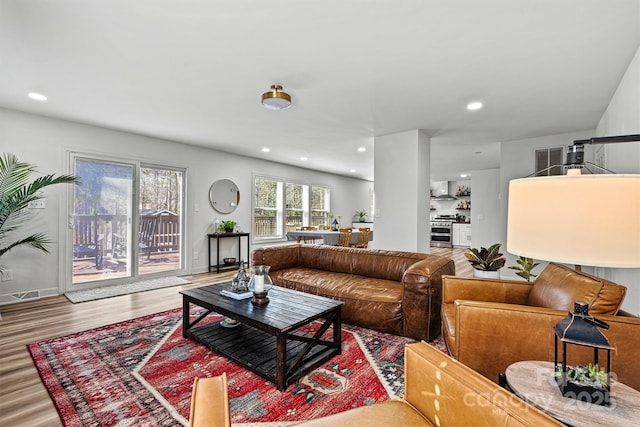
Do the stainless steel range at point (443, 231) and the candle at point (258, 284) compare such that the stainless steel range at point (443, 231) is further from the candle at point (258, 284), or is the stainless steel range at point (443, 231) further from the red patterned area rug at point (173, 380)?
the candle at point (258, 284)

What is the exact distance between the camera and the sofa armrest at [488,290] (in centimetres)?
213

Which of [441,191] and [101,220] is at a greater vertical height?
[441,191]

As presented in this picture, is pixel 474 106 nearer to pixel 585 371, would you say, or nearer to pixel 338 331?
pixel 338 331

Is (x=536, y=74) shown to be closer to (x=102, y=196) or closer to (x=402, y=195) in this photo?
(x=402, y=195)

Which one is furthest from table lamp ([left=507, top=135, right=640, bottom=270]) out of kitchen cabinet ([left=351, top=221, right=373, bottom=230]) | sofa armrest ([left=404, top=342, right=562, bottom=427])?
kitchen cabinet ([left=351, top=221, right=373, bottom=230])

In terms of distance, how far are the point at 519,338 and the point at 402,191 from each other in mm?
3225

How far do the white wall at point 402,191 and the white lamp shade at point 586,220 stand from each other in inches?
140

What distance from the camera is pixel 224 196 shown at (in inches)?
236

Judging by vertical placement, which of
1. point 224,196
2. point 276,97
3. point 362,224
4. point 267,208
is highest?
point 276,97

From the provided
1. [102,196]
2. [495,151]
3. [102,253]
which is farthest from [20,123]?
[495,151]

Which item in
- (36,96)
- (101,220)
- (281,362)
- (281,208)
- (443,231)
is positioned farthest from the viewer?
(443,231)

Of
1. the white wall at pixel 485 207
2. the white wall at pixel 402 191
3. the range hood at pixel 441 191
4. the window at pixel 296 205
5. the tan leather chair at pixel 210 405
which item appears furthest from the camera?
the range hood at pixel 441 191

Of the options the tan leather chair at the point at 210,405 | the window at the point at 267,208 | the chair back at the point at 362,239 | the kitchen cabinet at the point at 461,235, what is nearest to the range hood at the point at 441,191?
the kitchen cabinet at the point at 461,235

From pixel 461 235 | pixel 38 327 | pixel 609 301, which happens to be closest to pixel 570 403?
pixel 609 301
